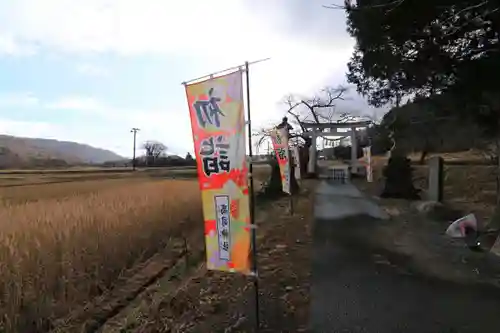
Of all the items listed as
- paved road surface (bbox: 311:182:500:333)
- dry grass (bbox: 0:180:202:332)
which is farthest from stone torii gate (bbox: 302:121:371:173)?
paved road surface (bbox: 311:182:500:333)

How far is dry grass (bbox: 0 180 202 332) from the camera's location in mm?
3752

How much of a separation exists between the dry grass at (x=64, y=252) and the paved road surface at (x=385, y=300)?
2.48 metres

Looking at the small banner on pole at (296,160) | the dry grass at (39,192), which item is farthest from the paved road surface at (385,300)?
the small banner on pole at (296,160)

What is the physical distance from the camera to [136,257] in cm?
598

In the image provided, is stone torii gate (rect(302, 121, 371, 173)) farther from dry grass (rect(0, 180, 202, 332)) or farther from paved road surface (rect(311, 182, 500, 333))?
paved road surface (rect(311, 182, 500, 333))

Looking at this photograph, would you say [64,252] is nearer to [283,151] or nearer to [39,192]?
[283,151]

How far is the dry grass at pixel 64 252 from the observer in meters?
3.75

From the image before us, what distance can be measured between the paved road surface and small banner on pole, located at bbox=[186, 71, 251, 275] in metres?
0.95

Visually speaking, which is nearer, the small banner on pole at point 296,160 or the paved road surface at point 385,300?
the paved road surface at point 385,300

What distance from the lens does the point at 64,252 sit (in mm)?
4855

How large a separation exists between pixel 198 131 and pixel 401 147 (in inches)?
488

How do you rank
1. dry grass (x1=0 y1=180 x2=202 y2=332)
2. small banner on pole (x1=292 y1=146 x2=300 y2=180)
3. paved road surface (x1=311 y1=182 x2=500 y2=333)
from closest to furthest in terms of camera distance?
paved road surface (x1=311 y1=182 x2=500 y2=333) < dry grass (x1=0 y1=180 x2=202 y2=332) < small banner on pole (x1=292 y1=146 x2=300 y2=180)

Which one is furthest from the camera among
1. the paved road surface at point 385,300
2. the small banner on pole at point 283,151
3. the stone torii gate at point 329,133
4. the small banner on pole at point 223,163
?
the stone torii gate at point 329,133

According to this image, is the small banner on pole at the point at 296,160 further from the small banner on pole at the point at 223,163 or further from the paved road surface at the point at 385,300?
the small banner on pole at the point at 223,163
